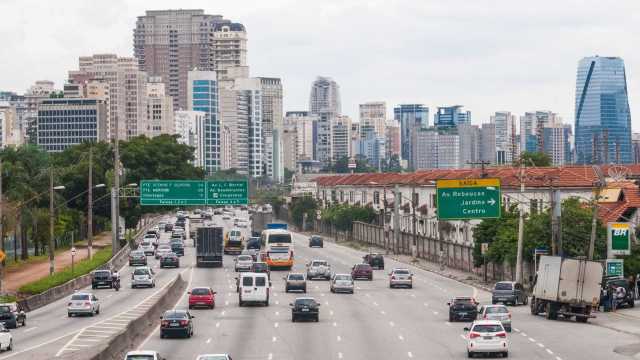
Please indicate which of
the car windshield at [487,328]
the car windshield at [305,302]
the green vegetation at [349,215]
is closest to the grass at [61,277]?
the car windshield at [305,302]

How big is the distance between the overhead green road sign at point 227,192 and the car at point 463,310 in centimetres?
5066

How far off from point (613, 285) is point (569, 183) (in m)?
39.5

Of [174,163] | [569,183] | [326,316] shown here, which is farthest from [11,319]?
[174,163]

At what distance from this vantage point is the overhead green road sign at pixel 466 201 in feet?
278

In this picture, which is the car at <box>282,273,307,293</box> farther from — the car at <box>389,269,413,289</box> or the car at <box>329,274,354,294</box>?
the car at <box>389,269,413,289</box>

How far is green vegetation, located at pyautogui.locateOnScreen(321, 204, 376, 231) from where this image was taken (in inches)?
7082

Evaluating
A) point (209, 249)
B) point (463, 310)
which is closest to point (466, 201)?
point (463, 310)

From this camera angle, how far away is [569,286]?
65.0 metres

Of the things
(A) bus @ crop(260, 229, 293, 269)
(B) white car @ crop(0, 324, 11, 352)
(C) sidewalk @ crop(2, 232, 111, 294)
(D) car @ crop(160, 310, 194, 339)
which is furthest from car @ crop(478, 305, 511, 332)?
(A) bus @ crop(260, 229, 293, 269)

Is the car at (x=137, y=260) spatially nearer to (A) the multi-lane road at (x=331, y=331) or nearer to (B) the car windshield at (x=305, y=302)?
(A) the multi-lane road at (x=331, y=331)

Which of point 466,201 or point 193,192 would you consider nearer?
point 466,201

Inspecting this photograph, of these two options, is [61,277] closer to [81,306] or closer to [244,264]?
[244,264]

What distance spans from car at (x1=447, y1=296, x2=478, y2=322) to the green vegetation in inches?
4496

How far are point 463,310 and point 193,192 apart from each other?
53.1 meters
